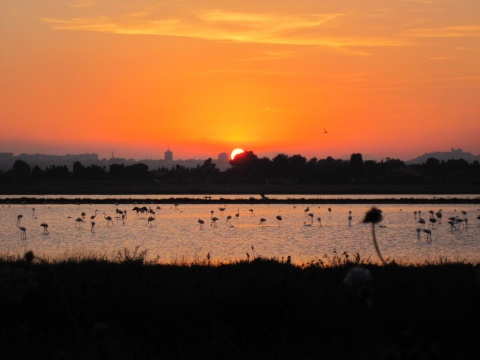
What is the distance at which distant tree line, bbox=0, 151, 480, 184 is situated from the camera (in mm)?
131625

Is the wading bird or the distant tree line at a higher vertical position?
the distant tree line

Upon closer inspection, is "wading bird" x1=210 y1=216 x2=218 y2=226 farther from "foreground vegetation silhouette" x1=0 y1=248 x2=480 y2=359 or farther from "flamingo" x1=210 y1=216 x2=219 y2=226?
"foreground vegetation silhouette" x1=0 y1=248 x2=480 y2=359

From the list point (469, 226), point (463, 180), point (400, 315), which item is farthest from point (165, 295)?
point (463, 180)

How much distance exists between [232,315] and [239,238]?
24.8m

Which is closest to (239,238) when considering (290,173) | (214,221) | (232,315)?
(214,221)

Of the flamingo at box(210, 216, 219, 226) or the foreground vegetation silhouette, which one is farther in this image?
the flamingo at box(210, 216, 219, 226)

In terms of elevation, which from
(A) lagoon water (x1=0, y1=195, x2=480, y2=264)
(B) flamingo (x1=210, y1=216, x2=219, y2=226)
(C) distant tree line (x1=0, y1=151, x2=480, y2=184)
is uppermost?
(C) distant tree line (x1=0, y1=151, x2=480, y2=184)

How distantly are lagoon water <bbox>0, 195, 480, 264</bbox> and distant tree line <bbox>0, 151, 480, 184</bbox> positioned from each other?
2900 inches

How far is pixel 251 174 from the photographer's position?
14238cm

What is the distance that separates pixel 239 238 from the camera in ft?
123

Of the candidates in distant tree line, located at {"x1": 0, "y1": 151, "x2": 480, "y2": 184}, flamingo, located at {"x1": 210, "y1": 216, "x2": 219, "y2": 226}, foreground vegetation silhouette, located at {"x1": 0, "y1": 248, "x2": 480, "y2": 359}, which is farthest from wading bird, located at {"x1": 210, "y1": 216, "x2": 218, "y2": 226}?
distant tree line, located at {"x1": 0, "y1": 151, "x2": 480, "y2": 184}

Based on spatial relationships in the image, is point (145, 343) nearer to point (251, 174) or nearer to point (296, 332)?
point (296, 332)

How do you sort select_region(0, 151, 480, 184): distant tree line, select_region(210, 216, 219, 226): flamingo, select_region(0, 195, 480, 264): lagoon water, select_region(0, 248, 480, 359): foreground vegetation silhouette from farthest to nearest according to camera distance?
1. select_region(0, 151, 480, 184): distant tree line
2. select_region(210, 216, 219, 226): flamingo
3. select_region(0, 195, 480, 264): lagoon water
4. select_region(0, 248, 480, 359): foreground vegetation silhouette

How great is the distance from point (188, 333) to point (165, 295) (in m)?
1.35
